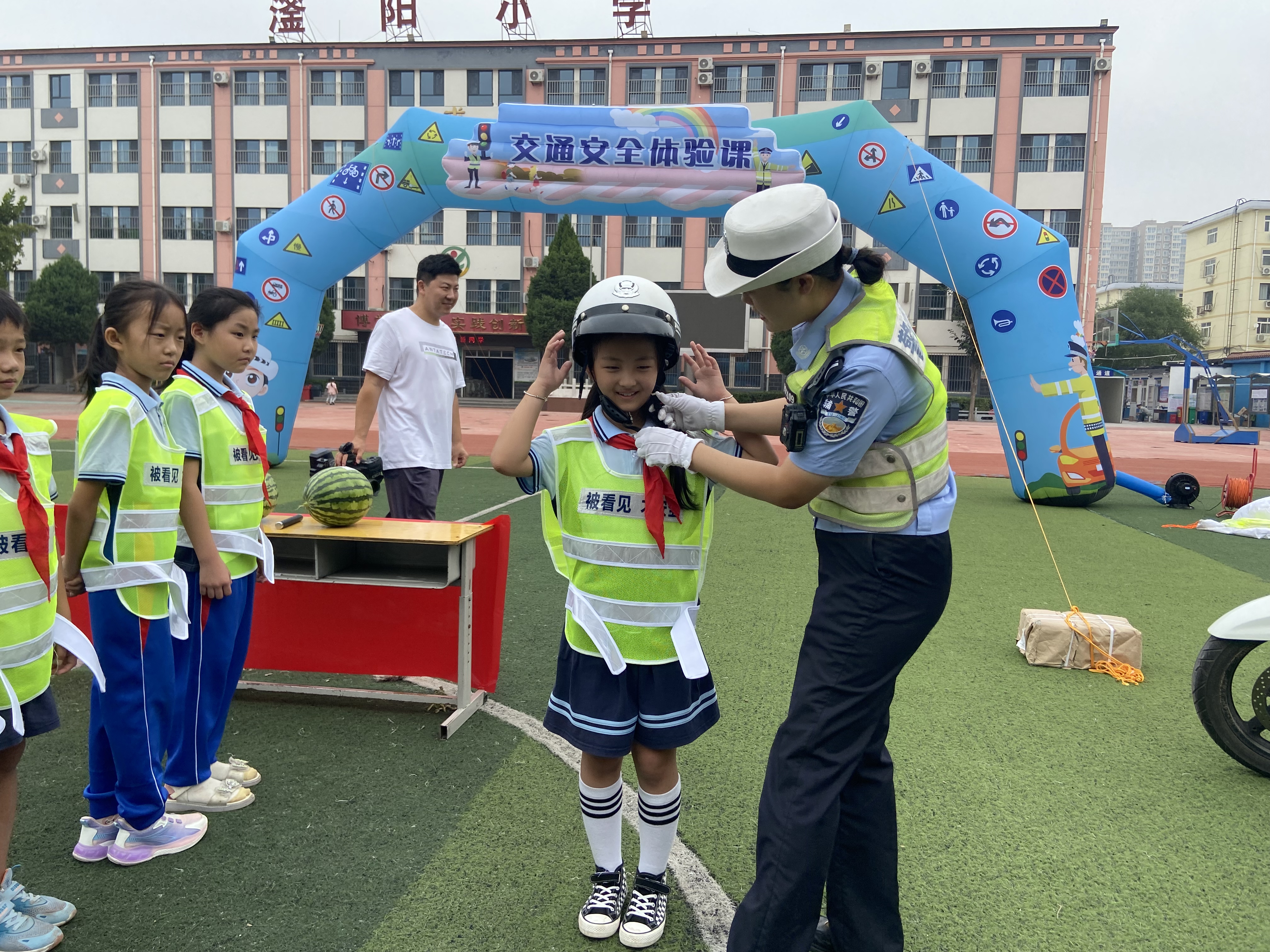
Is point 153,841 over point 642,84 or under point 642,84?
under

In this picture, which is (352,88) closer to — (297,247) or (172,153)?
(172,153)

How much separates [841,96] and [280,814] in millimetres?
39504

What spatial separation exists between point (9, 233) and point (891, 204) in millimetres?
24649

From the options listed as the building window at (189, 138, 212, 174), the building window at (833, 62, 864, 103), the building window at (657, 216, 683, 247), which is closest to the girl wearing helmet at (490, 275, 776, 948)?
the building window at (657, 216, 683, 247)

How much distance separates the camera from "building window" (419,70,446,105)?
38.3 meters

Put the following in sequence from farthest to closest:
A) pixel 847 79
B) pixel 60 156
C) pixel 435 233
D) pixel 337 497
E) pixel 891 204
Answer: pixel 60 156 < pixel 435 233 < pixel 847 79 < pixel 891 204 < pixel 337 497

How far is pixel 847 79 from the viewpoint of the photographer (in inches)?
1432

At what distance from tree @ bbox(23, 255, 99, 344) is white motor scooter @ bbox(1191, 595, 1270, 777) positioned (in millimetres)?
43171

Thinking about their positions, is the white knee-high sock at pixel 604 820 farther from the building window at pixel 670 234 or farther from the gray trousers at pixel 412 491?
the building window at pixel 670 234

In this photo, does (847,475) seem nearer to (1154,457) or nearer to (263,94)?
(1154,457)

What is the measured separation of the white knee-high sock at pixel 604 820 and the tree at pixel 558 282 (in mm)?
33745

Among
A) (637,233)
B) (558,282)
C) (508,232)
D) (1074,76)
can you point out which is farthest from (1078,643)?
(1074,76)

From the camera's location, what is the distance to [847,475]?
1.80 m

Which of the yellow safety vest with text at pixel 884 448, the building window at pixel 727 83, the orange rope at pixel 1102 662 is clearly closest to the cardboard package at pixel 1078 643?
the orange rope at pixel 1102 662
